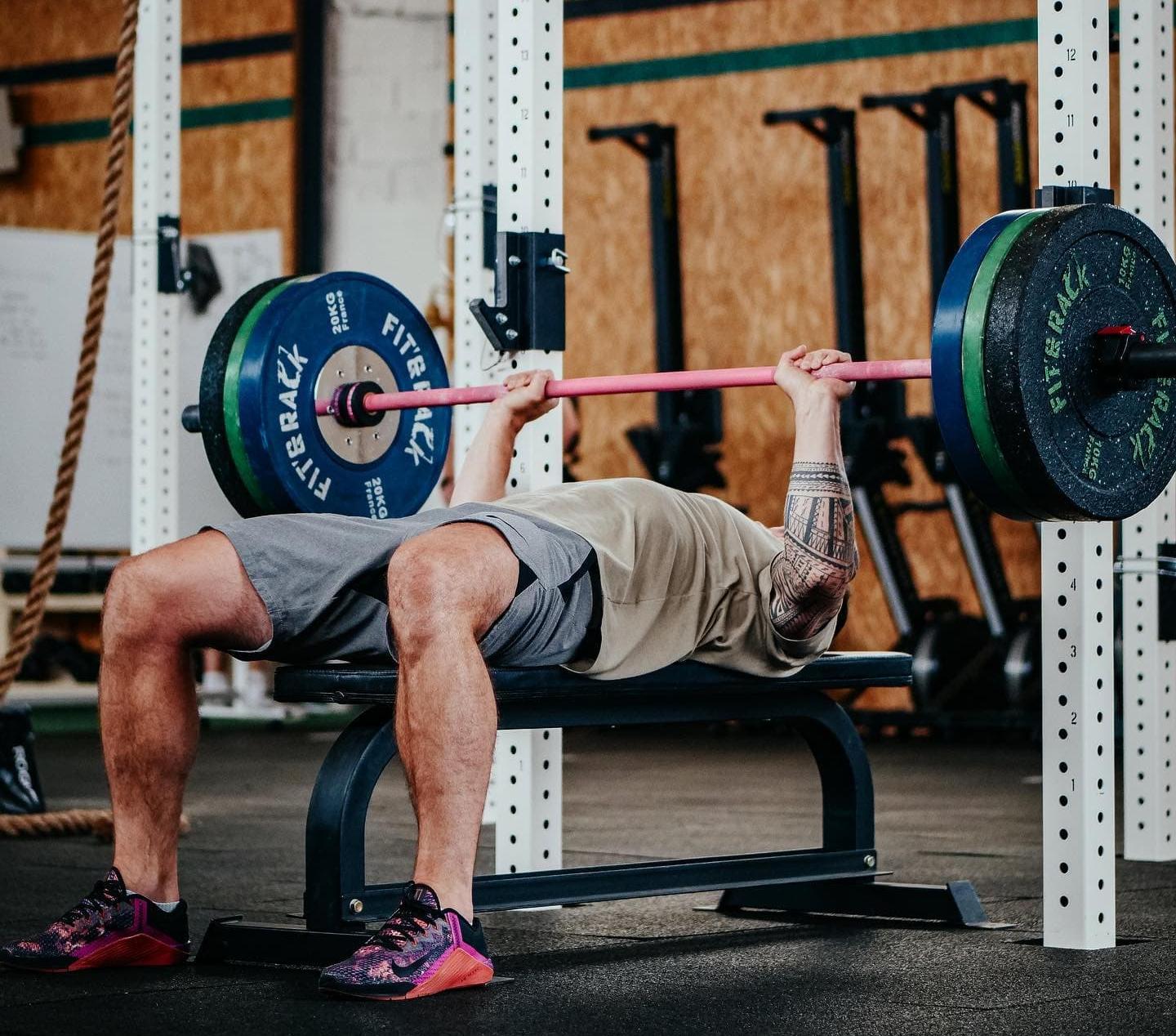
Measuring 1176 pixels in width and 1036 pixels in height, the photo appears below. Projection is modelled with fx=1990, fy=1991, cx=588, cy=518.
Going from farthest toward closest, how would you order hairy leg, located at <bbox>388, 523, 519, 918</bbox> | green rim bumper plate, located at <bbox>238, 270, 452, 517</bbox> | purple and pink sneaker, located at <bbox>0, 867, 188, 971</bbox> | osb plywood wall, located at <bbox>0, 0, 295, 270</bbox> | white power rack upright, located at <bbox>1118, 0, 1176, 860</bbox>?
osb plywood wall, located at <bbox>0, 0, 295, 270</bbox> → white power rack upright, located at <bbox>1118, 0, 1176, 860</bbox> → green rim bumper plate, located at <bbox>238, 270, 452, 517</bbox> → purple and pink sneaker, located at <bbox>0, 867, 188, 971</bbox> → hairy leg, located at <bbox>388, 523, 519, 918</bbox>

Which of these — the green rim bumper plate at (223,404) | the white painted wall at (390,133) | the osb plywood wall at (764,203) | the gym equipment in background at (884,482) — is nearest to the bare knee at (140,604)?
the green rim bumper plate at (223,404)

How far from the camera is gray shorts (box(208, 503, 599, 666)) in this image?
2357mm

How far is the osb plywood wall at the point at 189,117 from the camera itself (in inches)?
312

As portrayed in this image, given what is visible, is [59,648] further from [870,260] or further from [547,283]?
[547,283]

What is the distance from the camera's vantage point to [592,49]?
295 inches

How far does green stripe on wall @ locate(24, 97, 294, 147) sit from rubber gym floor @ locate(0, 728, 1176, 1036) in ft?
12.2

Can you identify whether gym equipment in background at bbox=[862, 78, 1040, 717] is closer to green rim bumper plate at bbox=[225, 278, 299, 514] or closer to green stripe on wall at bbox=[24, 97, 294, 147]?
green stripe on wall at bbox=[24, 97, 294, 147]

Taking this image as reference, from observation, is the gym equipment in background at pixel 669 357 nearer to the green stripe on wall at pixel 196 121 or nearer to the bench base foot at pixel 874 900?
the green stripe on wall at pixel 196 121

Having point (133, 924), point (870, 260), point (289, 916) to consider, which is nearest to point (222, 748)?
point (870, 260)

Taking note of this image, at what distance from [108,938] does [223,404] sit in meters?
0.89

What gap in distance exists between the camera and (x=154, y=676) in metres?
2.37

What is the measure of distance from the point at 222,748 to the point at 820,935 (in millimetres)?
3793

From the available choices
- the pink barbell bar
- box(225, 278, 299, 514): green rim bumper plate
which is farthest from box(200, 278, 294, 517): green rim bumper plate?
the pink barbell bar

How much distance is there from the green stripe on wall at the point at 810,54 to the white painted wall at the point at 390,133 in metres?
0.60
